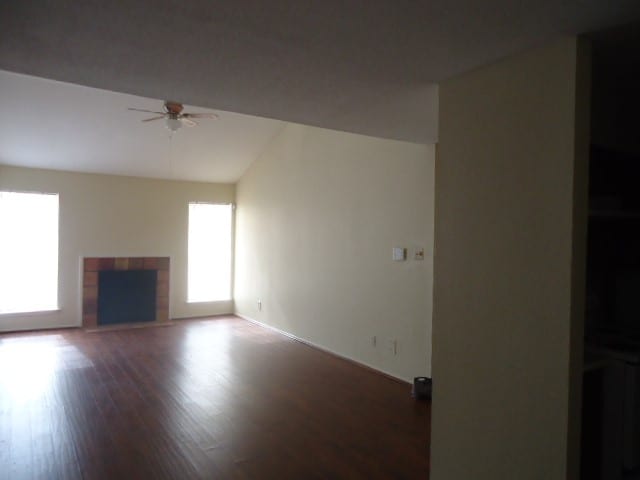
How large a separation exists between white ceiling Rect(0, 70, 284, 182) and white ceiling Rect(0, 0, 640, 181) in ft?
11.0

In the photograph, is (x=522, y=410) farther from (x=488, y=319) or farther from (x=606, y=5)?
(x=606, y=5)

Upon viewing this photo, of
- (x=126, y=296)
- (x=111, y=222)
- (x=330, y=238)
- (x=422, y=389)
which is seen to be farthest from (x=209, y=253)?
(x=422, y=389)

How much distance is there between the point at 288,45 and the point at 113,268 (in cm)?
628

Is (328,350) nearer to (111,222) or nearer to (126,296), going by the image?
(126,296)

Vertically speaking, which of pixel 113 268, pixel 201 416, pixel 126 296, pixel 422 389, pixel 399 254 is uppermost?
pixel 399 254

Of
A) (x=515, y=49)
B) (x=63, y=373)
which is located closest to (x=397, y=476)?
(x=515, y=49)

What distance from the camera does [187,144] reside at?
20.6 feet

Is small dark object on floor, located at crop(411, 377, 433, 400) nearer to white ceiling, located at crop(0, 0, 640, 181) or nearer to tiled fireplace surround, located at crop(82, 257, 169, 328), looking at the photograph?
white ceiling, located at crop(0, 0, 640, 181)

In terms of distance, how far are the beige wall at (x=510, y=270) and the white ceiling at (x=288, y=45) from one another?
0.65 ft

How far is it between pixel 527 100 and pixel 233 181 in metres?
6.73

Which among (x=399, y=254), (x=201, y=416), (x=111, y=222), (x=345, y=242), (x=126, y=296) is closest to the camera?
(x=201, y=416)

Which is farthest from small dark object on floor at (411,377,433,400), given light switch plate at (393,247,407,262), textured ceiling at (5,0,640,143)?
textured ceiling at (5,0,640,143)

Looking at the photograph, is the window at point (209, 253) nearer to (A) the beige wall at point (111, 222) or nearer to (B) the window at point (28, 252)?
(A) the beige wall at point (111, 222)

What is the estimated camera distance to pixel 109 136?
5.80m
